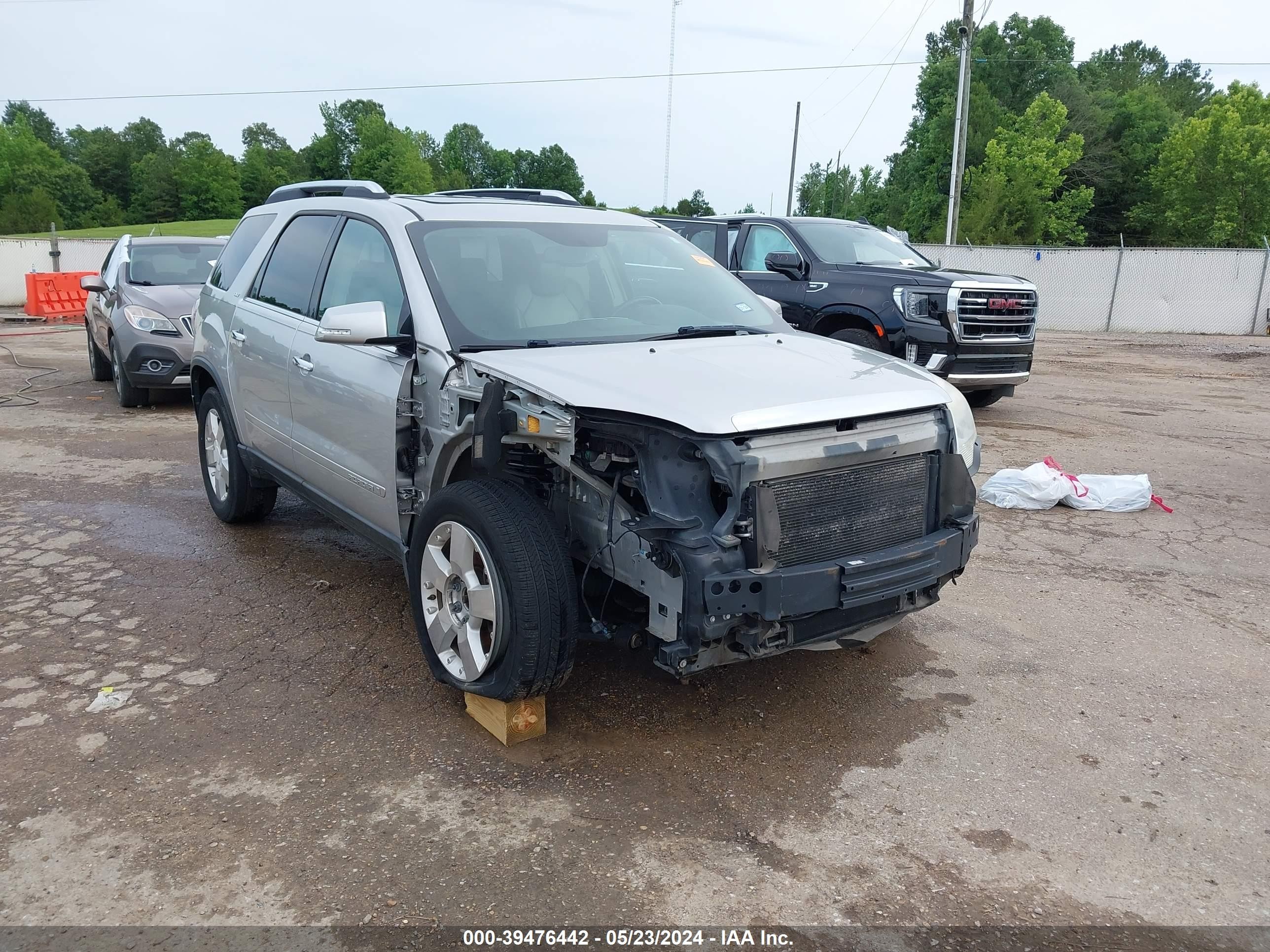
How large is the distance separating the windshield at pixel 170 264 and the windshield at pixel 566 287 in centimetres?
765

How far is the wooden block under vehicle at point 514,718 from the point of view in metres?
3.53

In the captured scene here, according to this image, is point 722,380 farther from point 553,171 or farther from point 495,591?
point 553,171

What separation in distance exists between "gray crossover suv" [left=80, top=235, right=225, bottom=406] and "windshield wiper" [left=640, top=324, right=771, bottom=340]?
7528mm

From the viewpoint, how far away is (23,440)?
8805 millimetres

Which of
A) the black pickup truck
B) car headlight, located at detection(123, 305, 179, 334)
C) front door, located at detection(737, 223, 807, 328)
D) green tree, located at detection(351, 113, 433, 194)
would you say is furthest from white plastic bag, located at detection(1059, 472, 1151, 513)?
green tree, located at detection(351, 113, 433, 194)

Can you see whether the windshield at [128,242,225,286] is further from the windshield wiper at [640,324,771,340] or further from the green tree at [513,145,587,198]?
the green tree at [513,145,587,198]

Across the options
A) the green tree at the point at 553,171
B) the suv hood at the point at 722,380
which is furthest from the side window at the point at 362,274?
the green tree at the point at 553,171

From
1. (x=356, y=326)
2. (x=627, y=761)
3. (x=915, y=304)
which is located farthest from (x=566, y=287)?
(x=915, y=304)

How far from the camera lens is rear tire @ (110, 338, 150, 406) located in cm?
Result: 1027

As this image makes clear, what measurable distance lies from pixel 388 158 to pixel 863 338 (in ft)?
323

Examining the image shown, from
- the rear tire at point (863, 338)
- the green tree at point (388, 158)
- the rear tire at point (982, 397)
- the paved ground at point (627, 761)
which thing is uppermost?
the green tree at point (388, 158)

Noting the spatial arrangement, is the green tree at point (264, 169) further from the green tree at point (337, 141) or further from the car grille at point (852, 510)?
the car grille at point (852, 510)

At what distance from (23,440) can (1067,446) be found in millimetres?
9522

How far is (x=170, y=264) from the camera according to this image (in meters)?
11.1
